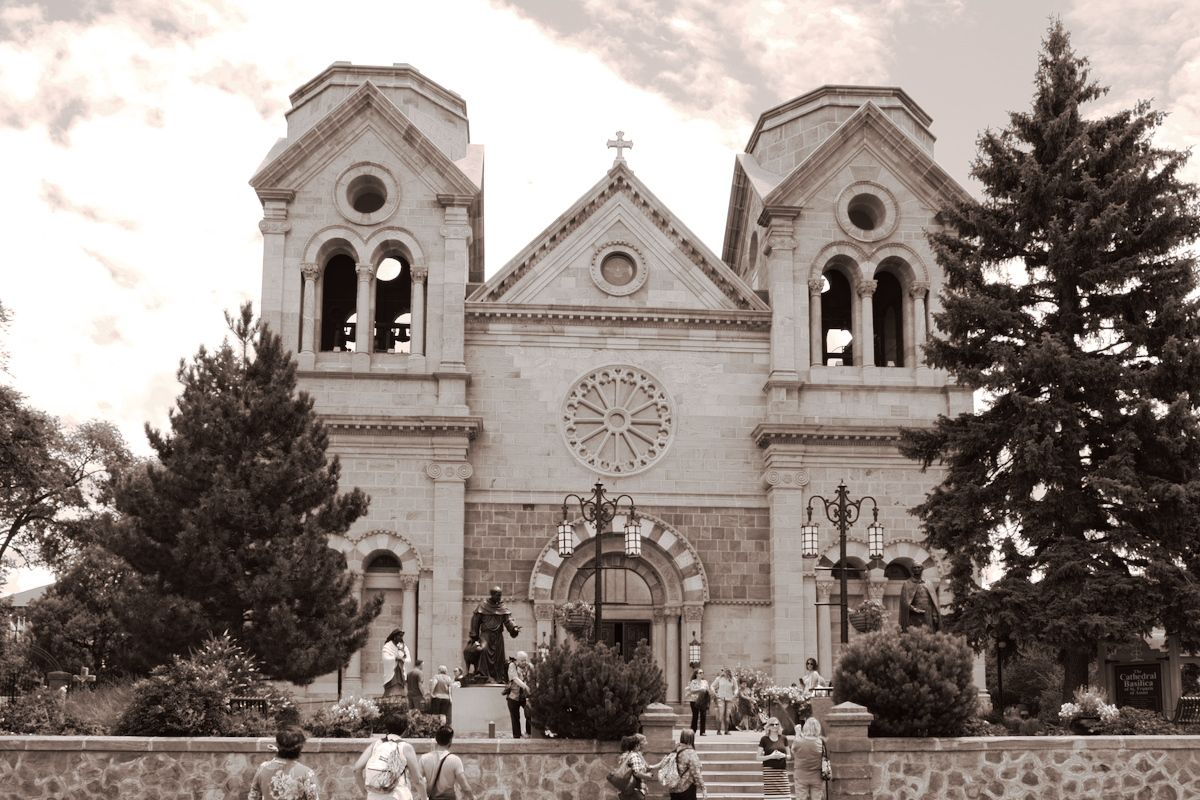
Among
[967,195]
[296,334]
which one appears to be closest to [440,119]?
[296,334]

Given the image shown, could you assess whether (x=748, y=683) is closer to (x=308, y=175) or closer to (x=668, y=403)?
(x=668, y=403)

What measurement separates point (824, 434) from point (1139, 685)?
461 inches

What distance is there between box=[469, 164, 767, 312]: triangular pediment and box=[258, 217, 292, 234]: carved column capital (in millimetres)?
5199

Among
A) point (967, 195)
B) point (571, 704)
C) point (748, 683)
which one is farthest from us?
point (967, 195)

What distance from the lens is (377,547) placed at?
3556 cm

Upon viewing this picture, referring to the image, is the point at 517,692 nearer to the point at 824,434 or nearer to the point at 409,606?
the point at 409,606

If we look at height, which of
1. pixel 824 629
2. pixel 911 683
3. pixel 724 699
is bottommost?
pixel 724 699

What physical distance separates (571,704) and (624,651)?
A: 1676 centimetres

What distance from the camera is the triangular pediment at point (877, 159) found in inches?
1532

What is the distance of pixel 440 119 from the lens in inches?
1617

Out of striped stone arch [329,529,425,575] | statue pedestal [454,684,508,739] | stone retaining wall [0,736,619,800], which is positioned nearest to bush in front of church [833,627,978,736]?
stone retaining wall [0,736,619,800]

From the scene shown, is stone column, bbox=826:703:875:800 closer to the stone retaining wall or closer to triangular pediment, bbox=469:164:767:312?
the stone retaining wall

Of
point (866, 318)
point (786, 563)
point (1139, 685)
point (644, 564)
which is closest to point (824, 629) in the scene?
point (786, 563)

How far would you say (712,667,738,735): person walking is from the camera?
31.5 m
